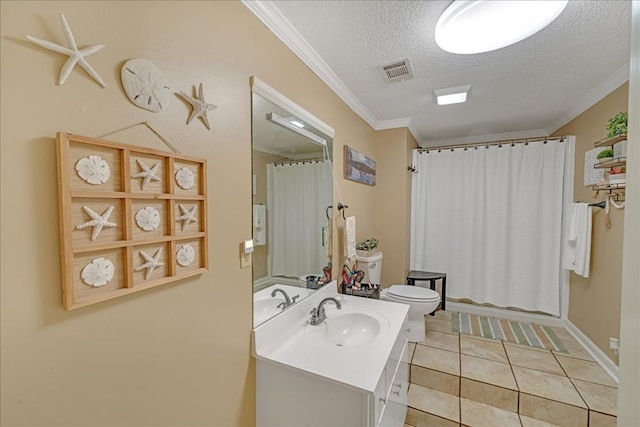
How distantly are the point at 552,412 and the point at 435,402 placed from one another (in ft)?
2.32

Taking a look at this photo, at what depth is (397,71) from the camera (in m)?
1.85

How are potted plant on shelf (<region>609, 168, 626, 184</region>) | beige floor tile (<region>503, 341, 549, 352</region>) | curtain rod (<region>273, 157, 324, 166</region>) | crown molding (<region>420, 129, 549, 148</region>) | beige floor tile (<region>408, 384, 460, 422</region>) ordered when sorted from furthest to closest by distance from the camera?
1. crown molding (<region>420, 129, 549, 148</region>)
2. beige floor tile (<region>503, 341, 549, 352</region>)
3. potted plant on shelf (<region>609, 168, 626, 184</region>)
4. beige floor tile (<region>408, 384, 460, 422</region>)
5. curtain rod (<region>273, 157, 324, 166</region>)

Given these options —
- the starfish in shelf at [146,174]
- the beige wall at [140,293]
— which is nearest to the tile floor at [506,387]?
the beige wall at [140,293]

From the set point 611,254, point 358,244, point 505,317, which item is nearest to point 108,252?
point 358,244

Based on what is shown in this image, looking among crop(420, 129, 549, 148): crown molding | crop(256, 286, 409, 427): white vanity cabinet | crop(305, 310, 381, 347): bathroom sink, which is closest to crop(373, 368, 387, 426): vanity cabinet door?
crop(256, 286, 409, 427): white vanity cabinet

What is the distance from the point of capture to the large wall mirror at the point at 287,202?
50.9 inches

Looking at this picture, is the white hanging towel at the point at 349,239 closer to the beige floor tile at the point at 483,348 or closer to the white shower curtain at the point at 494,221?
the beige floor tile at the point at 483,348

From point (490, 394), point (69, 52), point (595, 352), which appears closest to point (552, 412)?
point (490, 394)

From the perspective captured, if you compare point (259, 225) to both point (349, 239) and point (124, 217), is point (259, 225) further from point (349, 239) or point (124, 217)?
point (349, 239)

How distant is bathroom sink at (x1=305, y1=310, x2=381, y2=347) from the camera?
1505 millimetres

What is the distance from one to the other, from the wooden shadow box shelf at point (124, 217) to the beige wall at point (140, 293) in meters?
0.03

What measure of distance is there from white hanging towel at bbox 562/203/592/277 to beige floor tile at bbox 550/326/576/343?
0.69 metres

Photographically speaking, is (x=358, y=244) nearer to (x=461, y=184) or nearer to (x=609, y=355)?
(x=461, y=184)

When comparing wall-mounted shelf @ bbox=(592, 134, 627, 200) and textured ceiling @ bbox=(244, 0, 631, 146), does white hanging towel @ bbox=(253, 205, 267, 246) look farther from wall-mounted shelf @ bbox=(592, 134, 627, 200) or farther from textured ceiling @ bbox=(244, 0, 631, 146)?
wall-mounted shelf @ bbox=(592, 134, 627, 200)
